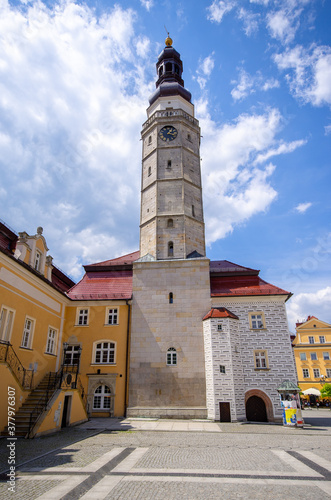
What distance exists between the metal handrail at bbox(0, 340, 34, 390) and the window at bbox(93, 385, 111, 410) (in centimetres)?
586

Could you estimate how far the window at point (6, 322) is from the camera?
51.2ft

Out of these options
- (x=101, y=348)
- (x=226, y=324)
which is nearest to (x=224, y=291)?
(x=226, y=324)

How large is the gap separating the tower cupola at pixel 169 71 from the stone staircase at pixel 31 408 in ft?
89.9

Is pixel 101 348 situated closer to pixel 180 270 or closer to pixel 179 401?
pixel 179 401

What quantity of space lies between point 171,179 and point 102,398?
17.5m

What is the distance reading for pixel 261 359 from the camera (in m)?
22.2

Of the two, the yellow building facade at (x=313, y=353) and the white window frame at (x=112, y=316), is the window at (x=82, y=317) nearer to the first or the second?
the white window frame at (x=112, y=316)

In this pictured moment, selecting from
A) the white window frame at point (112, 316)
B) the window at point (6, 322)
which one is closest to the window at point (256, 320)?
the white window frame at point (112, 316)

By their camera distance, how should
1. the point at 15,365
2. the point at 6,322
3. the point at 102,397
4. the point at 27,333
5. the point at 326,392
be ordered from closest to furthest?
1. the point at 6,322
2. the point at 15,365
3. the point at 27,333
4. the point at 102,397
5. the point at 326,392

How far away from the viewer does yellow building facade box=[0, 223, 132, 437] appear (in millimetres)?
15226

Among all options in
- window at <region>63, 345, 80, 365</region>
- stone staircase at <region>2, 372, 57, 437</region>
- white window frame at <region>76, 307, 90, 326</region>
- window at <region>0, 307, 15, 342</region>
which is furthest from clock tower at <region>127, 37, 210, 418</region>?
window at <region>0, 307, 15, 342</region>

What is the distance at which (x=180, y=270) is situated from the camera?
80.6 ft

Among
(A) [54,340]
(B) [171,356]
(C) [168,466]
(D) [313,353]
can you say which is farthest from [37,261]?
(D) [313,353]

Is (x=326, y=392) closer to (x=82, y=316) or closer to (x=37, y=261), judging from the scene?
(x=82, y=316)
